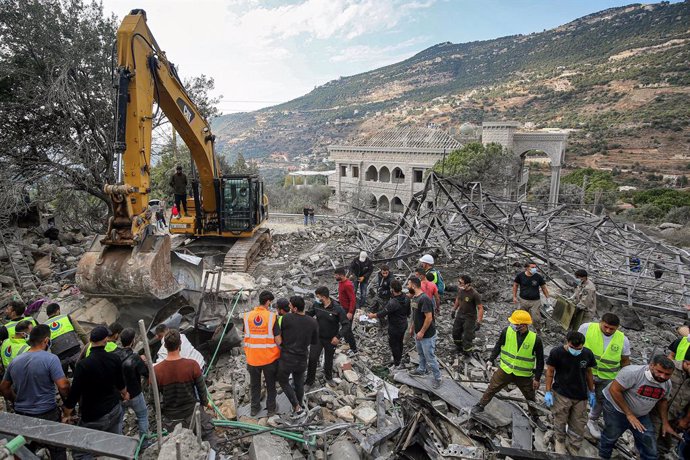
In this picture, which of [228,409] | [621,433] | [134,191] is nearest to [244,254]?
[134,191]

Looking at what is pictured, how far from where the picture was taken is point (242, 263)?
10.2 meters

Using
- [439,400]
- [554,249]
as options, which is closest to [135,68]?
[439,400]

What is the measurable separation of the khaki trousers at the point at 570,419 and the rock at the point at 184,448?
3690 millimetres

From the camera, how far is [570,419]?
414 cm

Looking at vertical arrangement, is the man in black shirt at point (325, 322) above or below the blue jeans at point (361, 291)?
above

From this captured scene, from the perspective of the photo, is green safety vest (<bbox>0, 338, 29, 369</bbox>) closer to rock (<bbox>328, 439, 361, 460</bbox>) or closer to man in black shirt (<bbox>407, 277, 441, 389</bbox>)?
rock (<bbox>328, 439, 361, 460</bbox>)

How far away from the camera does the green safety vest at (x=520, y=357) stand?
173 inches

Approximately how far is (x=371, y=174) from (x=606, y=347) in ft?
113

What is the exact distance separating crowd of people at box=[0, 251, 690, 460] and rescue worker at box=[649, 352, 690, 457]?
11mm

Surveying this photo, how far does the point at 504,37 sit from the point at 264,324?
109 metres

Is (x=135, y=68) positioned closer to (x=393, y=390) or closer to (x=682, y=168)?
(x=393, y=390)

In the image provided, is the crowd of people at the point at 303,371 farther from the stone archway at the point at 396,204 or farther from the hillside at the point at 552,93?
the hillside at the point at 552,93

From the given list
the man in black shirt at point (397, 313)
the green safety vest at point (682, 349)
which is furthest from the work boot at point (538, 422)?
the man in black shirt at point (397, 313)

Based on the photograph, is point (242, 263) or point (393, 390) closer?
point (393, 390)
